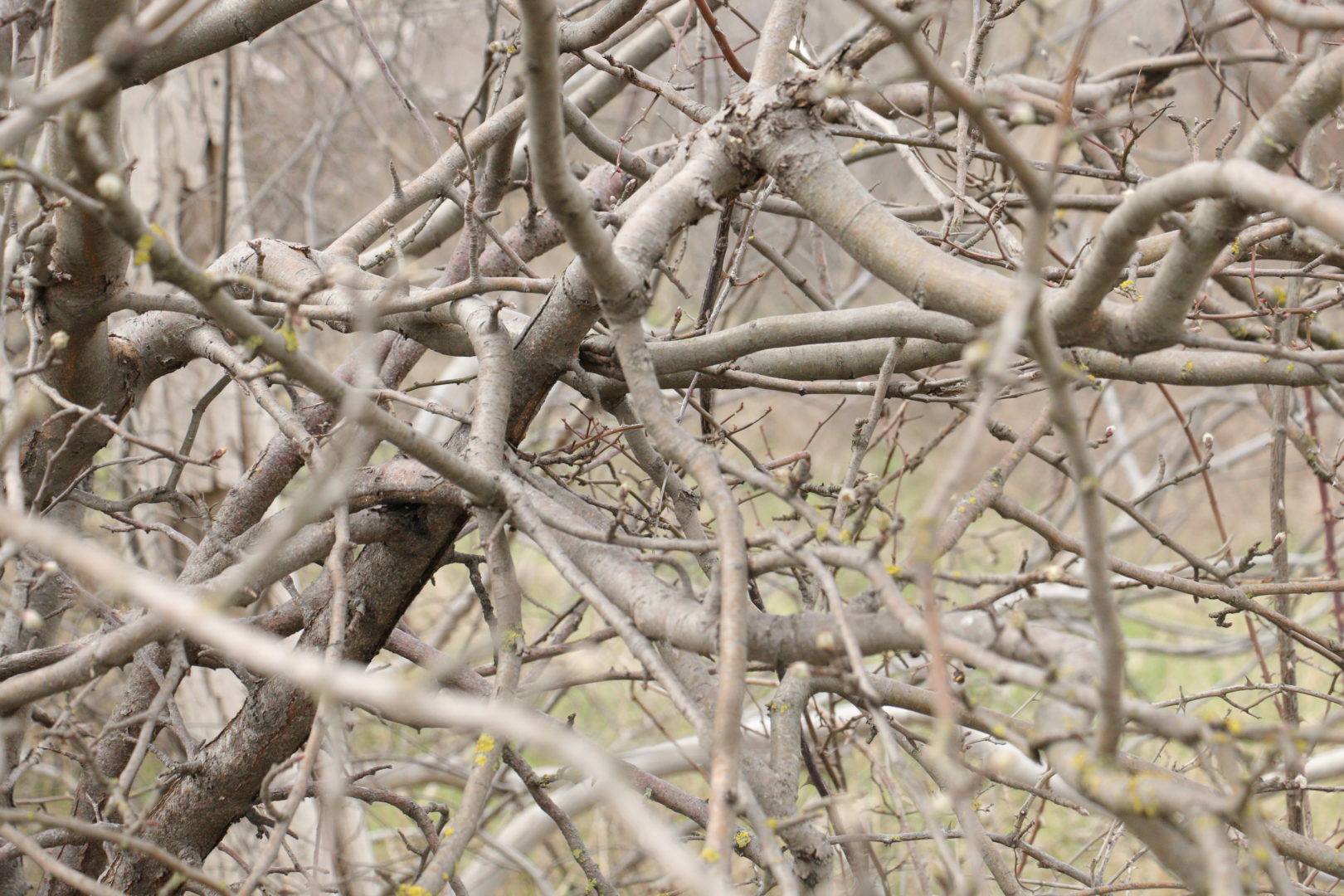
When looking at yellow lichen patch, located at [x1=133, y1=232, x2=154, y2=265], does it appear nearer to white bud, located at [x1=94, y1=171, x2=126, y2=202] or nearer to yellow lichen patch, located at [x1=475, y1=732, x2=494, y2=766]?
white bud, located at [x1=94, y1=171, x2=126, y2=202]

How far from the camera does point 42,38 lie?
2.32 m

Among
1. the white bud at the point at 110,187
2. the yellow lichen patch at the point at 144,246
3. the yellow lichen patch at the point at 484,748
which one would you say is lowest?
the yellow lichen patch at the point at 484,748

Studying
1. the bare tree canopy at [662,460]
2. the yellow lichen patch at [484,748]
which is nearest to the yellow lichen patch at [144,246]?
the bare tree canopy at [662,460]

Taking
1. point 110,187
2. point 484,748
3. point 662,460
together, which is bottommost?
point 484,748

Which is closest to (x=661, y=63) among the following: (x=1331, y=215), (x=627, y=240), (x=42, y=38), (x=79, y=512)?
(x=42, y=38)

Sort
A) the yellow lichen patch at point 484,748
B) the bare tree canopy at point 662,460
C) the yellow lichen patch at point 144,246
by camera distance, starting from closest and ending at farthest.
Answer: the bare tree canopy at point 662,460 < the yellow lichen patch at point 144,246 < the yellow lichen patch at point 484,748

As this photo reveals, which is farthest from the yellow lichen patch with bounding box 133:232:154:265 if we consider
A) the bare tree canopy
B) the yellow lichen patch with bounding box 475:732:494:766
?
the yellow lichen patch with bounding box 475:732:494:766

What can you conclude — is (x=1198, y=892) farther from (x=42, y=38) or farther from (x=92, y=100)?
(x=42, y=38)

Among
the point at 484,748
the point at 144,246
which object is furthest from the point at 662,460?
the point at 144,246

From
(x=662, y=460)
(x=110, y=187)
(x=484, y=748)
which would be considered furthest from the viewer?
(x=662, y=460)

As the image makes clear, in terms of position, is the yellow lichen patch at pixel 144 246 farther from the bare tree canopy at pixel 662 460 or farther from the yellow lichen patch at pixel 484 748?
the yellow lichen patch at pixel 484 748

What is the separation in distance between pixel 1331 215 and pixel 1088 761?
0.47m

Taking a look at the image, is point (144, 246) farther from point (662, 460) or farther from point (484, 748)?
point (662, 460)

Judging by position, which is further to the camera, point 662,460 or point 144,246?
point 662,460
